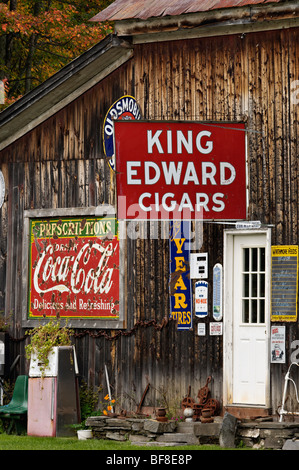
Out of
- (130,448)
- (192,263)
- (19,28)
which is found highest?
(19,28)

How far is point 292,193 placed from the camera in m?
14.2

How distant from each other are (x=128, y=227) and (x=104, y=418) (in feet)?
10.2

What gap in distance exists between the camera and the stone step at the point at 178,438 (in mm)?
13797

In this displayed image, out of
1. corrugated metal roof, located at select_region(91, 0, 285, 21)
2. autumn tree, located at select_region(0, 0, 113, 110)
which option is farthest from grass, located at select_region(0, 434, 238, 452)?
autumn tree, located at select_region(0, 0, 113, 110)

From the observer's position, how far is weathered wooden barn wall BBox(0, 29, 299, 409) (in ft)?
47.2

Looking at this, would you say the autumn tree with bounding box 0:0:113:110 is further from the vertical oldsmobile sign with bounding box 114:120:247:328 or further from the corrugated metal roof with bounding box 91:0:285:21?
the vertical oldsmobile sign with bounding box 114:120:247:328

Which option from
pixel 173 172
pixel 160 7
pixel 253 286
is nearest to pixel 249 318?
pixel 253 286

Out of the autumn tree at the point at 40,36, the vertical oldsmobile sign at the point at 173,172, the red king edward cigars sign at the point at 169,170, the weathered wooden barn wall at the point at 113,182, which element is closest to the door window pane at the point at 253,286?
the weathered wooden barn wall at the point at 113,182

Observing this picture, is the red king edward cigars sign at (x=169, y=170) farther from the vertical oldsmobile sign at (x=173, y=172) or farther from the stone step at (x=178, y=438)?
the stone step at (x=178, y=438)

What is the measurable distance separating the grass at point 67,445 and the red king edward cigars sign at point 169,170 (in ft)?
10.6

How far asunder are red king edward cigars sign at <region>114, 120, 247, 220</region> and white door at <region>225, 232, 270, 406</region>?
54.8 inches

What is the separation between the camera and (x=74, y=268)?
16375 millimetres

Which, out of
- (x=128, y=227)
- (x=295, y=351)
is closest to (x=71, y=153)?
(x=128, y=227)

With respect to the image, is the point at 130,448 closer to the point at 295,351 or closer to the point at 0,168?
the point at 295,351
